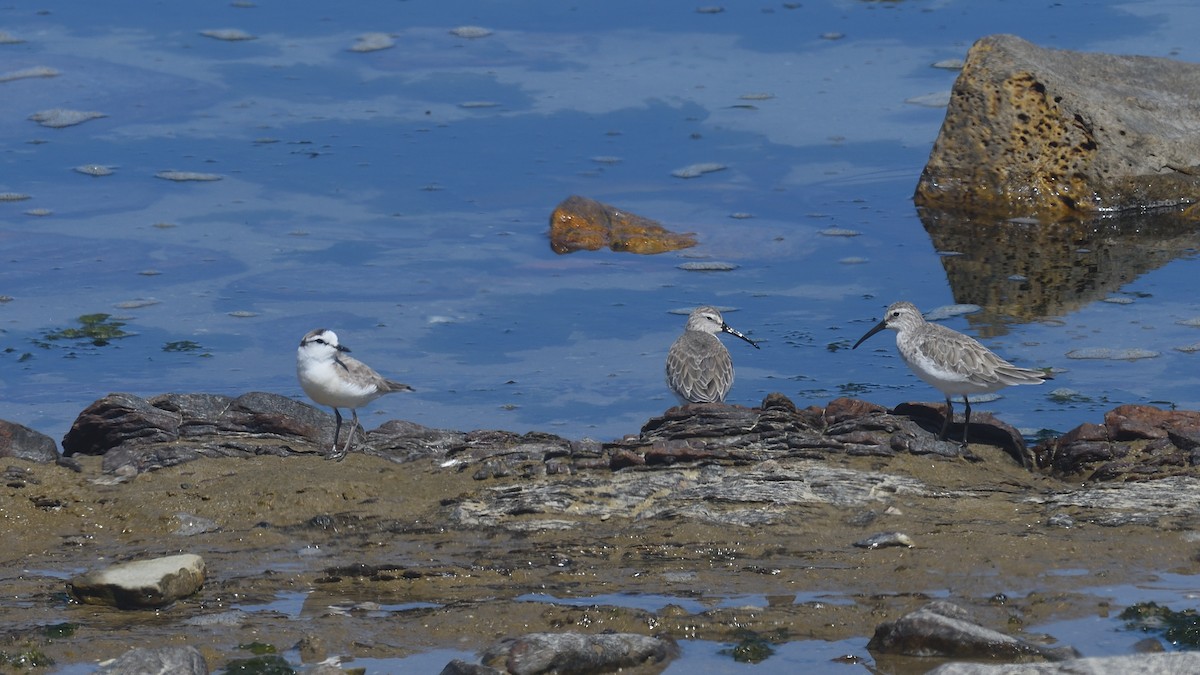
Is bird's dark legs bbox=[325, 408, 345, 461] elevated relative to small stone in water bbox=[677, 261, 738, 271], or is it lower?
lower

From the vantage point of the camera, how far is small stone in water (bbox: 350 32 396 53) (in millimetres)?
19359

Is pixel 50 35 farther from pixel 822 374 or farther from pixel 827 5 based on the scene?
pixel 822 374

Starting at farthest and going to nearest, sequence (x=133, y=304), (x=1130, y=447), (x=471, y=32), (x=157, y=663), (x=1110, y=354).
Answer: (x=471, y=32) < (x=133, y=304) < (x=1110, y=354) < (x=1130, y=447) < (x=157, y=663)

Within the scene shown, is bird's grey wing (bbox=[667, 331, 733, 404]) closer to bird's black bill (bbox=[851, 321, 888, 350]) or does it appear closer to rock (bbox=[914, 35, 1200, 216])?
bird's black bill (bbox=[851, 321, 888, 350])

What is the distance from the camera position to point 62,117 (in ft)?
57.2

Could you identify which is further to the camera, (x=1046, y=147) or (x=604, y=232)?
(x=1046, y=147)

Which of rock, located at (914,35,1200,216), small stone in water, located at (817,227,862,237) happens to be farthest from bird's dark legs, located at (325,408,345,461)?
rock, located at (914,35,1200,216)

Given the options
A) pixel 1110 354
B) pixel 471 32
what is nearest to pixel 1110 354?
pixel 1110 354

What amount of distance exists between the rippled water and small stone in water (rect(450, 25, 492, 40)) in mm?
121

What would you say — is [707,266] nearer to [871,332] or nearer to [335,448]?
[871,332]

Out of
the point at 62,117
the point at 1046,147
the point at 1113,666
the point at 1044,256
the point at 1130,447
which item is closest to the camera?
the point at 1113,666

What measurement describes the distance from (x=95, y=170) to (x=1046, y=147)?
890 cm

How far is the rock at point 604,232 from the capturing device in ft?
47.4

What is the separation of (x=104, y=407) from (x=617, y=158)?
24.9 feet
